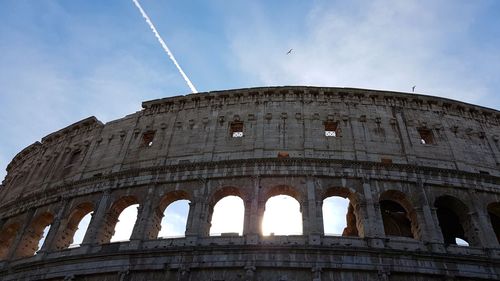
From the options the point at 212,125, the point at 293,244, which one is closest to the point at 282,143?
the point at 212,125

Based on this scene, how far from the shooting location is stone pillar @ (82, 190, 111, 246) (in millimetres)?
17359

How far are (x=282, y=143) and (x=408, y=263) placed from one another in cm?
813

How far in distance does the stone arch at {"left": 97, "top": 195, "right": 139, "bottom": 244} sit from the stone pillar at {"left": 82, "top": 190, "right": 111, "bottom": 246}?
0.46 ft

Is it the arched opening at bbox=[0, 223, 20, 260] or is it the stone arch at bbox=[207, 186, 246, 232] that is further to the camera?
the arched opening at bbox=[0, 223, 20, 260]

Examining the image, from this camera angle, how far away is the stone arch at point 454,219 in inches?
669

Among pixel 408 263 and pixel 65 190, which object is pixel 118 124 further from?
pixel 408 263

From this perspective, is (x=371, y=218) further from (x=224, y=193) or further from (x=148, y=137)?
(x=148, y=137)

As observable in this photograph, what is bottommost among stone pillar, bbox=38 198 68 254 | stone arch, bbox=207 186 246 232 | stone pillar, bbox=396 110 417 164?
stone pillar, bbox=38 198 68 254

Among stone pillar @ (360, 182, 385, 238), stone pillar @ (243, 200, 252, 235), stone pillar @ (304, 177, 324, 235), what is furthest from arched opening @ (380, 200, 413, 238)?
stone pillar @ (243, 200, 252, 235)

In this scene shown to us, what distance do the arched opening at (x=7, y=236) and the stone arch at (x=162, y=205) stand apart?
9456 millimetres

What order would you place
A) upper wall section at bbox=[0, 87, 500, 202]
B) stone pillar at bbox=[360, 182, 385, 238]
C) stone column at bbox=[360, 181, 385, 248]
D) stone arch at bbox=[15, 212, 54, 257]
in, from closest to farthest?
stone column at bbox=[360, 181, 385, 248] → stone pillar at bbox=[360, 182, 385, 238] → stone arch at bbox=[15, 212, 54, 257] → upper wall section at bbox=[0, 87, 500, 202]

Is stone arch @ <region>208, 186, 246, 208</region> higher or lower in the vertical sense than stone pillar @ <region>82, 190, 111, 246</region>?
higher

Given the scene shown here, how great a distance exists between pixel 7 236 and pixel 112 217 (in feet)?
26.6

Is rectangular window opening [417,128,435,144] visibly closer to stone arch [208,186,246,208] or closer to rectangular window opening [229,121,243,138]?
rectangular window opening [229,121,243,138]
